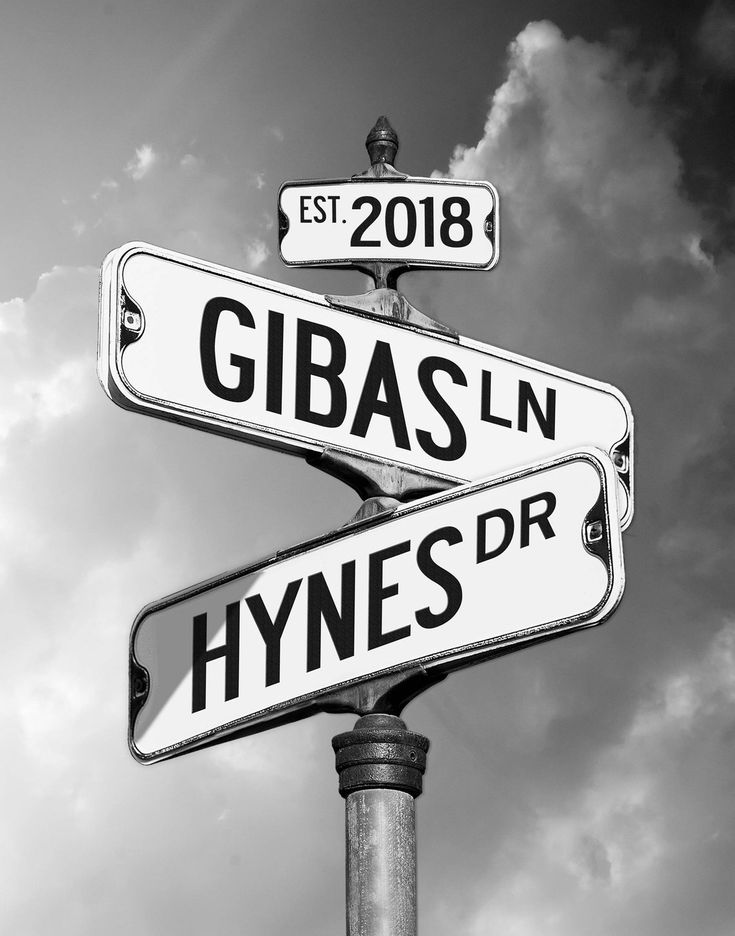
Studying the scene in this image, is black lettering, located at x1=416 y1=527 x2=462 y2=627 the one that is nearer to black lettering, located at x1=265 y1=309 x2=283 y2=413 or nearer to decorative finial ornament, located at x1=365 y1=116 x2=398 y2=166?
black lettering, located at x1=265 y1=309 x2=283 y2=413

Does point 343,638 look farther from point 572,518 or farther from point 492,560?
point 572,518

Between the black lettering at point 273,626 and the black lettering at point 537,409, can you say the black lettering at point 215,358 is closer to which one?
the black lettering at point 273,626

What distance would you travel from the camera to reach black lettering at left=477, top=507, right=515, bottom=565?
9.14ft

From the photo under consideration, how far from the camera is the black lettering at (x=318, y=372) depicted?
3.10m

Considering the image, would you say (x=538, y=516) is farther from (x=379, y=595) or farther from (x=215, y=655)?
(x=215, y=655)

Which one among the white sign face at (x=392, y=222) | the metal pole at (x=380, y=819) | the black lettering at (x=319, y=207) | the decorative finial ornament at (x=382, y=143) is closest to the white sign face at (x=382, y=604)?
the metal pole at (x=380, y=819)

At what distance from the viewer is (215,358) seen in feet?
9.96

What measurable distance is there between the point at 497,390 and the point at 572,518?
720 millimetres

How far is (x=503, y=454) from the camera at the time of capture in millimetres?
3324

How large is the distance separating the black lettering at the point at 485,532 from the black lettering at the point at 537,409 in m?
0.59

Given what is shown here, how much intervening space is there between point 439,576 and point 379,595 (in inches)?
5.4

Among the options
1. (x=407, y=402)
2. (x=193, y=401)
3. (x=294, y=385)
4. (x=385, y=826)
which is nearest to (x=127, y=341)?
(x=193, y=401)

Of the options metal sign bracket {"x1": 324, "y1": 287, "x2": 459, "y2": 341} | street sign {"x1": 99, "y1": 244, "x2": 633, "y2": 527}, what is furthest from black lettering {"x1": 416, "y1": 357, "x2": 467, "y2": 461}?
metal sign bracket {"x1": 324, "y1": 287, "x2": 459, "y2": 341}

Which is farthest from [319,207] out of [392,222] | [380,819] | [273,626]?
[380,819]
